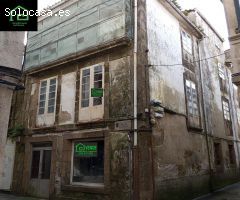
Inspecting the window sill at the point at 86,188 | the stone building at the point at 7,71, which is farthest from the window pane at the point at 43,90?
the stone building at the point at 7,71

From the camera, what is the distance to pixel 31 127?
41.2 ft

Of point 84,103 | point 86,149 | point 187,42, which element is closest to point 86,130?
point 86,149

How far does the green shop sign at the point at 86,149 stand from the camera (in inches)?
400

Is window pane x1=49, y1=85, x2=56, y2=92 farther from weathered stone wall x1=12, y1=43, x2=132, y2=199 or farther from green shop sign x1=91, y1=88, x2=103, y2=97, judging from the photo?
green shop sign x1=91, y1=88, x2=103, y2=97

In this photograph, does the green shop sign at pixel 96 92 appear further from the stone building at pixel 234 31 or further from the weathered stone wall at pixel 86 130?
the stone building at pixel 234 31

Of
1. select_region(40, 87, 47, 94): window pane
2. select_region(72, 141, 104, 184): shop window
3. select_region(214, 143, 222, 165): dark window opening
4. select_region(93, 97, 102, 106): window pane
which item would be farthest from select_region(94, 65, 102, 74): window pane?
select_region(214, 143, 222, 165): dark window opening

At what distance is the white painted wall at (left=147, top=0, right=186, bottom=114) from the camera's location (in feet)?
34.4

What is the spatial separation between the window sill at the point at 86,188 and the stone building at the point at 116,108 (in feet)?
0.16

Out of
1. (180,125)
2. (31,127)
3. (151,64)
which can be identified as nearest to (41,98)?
(31,127)

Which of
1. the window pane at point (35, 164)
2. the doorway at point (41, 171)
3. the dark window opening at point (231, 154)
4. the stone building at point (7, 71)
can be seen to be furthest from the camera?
the dark window opening at point (231, 154)

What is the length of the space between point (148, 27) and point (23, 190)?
928cm

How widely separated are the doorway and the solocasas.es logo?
7.24 m

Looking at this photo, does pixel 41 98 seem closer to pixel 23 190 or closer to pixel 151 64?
pixel 23 190

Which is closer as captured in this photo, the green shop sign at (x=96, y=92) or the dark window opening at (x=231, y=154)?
the green shop sign at (x=96, y=92)
